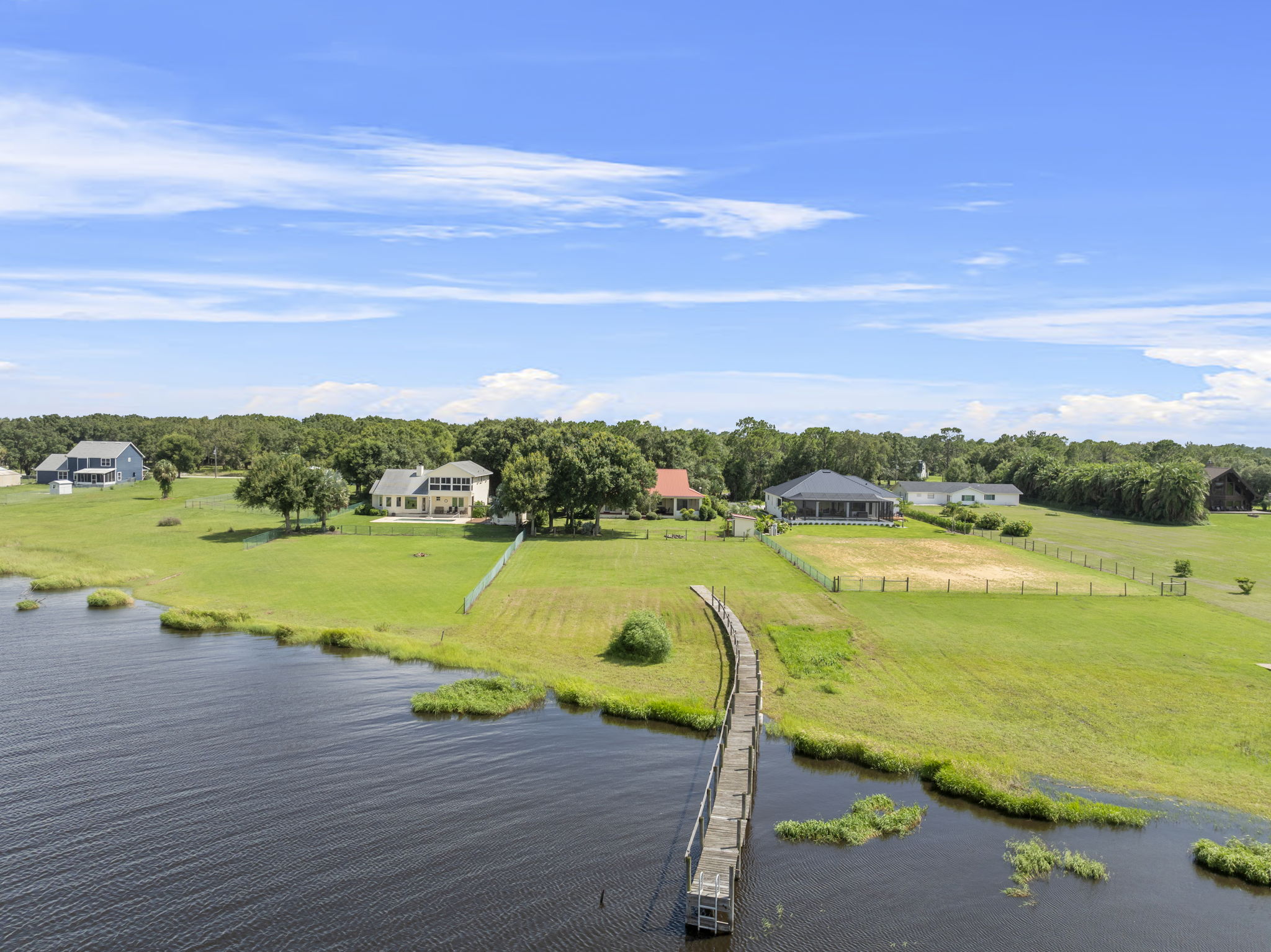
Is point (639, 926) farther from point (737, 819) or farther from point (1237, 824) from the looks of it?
point (1237, 824)

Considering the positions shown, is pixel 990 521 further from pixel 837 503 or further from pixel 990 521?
pixel 837 503

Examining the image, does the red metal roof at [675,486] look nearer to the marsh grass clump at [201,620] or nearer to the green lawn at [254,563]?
the green lawn at [254,563]

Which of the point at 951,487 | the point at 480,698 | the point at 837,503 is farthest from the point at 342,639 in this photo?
the point at 951,487

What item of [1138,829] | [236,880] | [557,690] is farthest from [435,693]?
[1138,829]

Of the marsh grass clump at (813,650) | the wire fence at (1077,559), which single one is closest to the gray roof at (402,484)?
the marsh grass clump at (813,650)

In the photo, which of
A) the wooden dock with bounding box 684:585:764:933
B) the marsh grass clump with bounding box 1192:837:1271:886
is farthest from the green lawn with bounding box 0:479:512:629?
the marsh grass clump with bounding box 1192:837:1271:886
